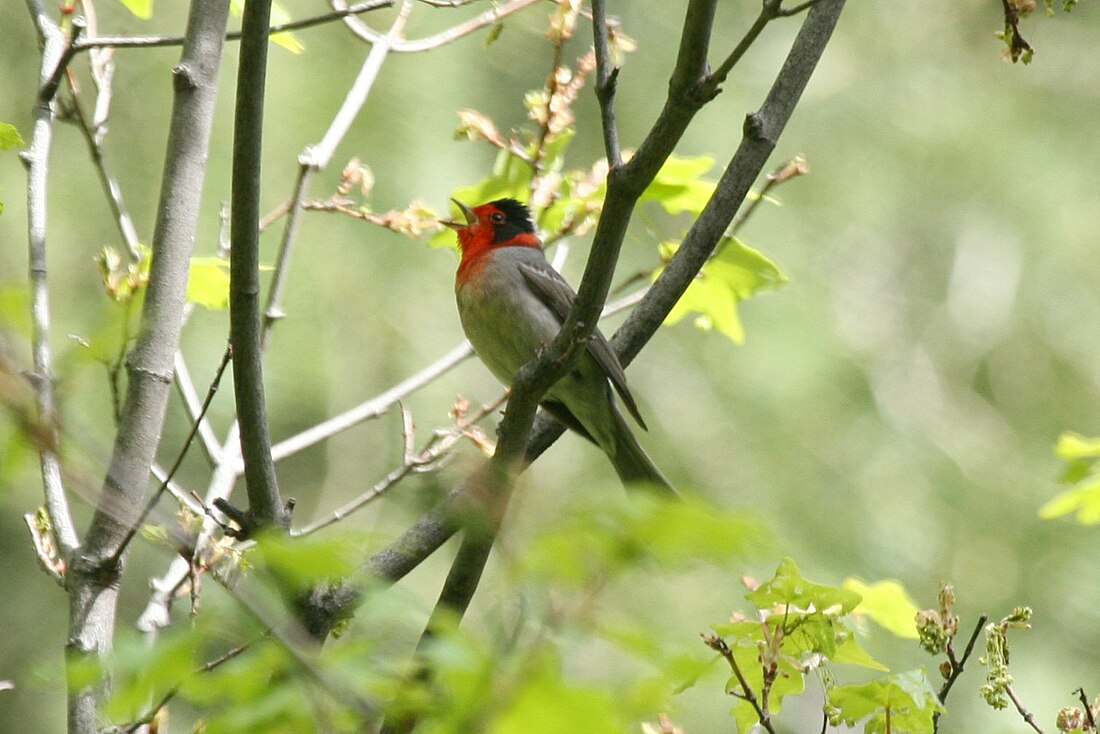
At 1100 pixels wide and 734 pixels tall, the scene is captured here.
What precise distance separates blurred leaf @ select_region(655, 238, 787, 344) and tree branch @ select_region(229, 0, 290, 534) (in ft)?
4.68

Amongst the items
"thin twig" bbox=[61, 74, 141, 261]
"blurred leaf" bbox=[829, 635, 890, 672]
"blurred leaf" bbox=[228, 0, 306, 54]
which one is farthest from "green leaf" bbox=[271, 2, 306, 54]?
"blurred leaf" bbox=[829, 635, 890, 672]

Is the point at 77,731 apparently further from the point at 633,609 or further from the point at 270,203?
the point at 270,203

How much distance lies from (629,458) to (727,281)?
107cm

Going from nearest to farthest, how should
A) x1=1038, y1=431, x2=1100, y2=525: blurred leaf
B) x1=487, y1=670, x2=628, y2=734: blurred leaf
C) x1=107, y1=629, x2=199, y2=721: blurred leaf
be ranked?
x1=487, y1=670, x2=628, y2=734: blurred leaf
x1=107, y1=629, x2=199, y2=721: blurred leaf
x1=1038, y1=431, x2=1100, y2=525: blurred leaf

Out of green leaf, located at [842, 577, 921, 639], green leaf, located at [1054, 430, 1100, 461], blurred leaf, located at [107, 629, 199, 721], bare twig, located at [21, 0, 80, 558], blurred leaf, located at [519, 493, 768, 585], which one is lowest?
bare twig, located at [21, 0, 80, 558]

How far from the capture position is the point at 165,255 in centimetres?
298

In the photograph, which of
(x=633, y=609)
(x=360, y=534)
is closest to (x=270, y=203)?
(x=633, y=609)

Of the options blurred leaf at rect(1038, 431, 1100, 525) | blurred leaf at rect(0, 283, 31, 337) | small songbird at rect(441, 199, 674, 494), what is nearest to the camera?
blurred leaf at rect(0, 283, 31, 337)

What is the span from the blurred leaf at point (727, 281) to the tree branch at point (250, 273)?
143 centimetres

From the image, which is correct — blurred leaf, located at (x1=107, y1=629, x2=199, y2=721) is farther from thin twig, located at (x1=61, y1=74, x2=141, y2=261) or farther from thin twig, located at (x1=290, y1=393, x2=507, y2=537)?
thin twig, located at (x1=61, y1=74, x2=141, y2=261)

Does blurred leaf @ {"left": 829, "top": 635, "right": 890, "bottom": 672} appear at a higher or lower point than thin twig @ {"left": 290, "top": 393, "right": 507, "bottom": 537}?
higher

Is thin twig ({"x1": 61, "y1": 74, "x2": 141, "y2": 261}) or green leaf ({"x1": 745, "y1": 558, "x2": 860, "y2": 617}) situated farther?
thin twig ({"x1": 61, "y1": 74, "x2": 141, "y2": 261})

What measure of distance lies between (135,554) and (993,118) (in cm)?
586

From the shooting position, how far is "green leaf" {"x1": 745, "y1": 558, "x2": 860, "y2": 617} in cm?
233
